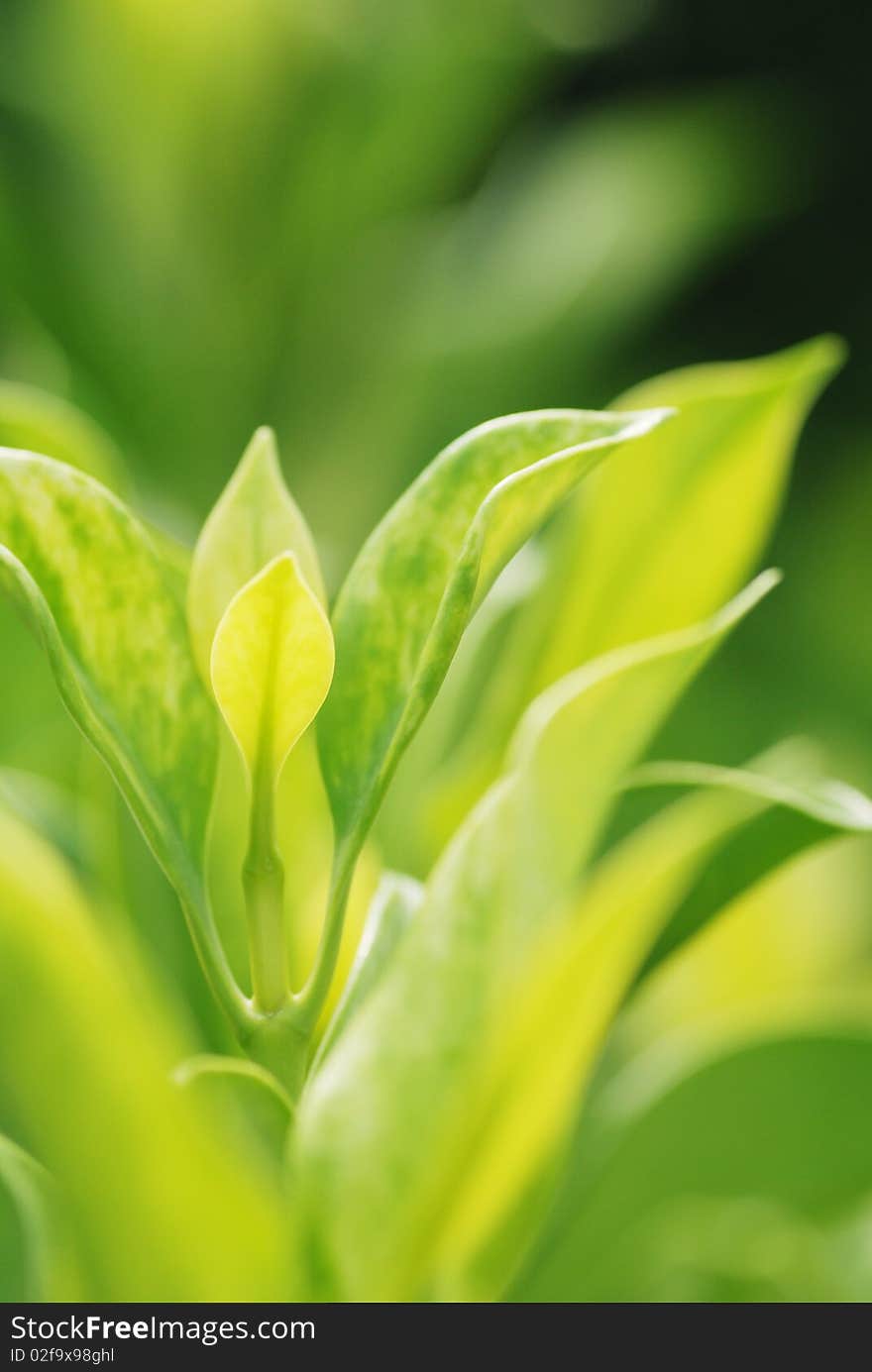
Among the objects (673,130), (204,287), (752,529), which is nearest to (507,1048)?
(752,529)

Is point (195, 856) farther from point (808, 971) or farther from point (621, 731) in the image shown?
point (808, 971)

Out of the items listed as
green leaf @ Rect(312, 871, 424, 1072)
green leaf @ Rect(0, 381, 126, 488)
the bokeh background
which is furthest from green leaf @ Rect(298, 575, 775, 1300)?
the bokeh background

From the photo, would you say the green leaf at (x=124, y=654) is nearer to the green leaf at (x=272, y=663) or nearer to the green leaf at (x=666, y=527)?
the green leaf at (x=272, y=663)

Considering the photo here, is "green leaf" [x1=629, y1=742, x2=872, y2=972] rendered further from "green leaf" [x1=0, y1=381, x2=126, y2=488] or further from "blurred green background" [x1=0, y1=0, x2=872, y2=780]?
"blurred green background" [x1=0, y1=0, x2=872, y2=780]

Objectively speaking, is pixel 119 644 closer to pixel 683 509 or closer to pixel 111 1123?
pixel 111 1123

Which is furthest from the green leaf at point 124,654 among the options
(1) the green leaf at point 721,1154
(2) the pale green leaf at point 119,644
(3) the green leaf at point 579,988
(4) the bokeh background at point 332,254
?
(4) the bokeh background at point 332,254
